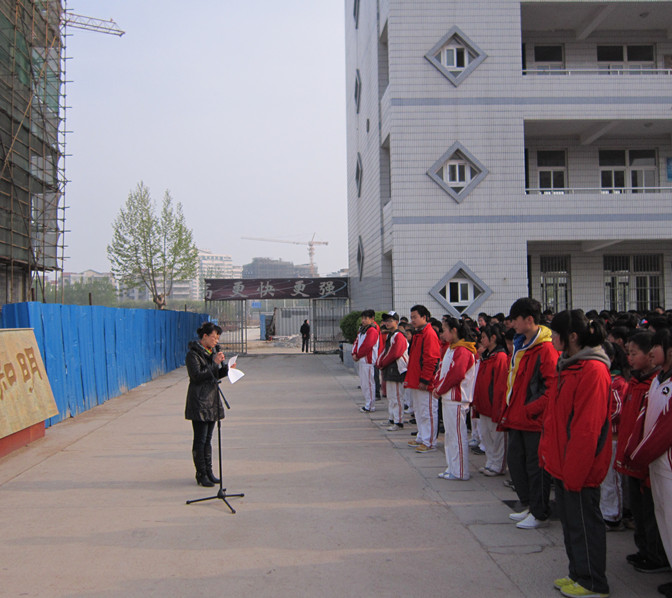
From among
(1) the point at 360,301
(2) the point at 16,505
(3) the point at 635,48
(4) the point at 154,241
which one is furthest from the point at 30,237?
(3) the point at 635,48

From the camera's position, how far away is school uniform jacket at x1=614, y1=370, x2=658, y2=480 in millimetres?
4273

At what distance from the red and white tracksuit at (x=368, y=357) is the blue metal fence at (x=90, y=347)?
5187mm

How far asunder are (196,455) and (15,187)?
1713 cm

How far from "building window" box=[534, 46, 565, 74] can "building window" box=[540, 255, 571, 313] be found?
18.7ft

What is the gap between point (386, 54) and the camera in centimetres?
1947

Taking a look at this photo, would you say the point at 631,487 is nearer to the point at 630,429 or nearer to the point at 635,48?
the point at 630,429

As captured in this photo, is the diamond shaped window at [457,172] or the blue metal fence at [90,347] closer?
the blue metal fence at [90,347]

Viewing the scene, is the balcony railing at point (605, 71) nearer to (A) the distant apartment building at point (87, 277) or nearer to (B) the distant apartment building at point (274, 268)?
(A) the distant apartment building at point (87, 277)

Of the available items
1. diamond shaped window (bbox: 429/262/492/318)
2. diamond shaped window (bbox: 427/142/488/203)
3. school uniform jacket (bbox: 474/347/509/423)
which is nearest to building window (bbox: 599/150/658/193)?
diamond shaped window (bbox: 427/142/488/203)

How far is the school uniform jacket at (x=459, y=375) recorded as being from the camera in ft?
21.9

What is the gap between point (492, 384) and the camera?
6.76 meters

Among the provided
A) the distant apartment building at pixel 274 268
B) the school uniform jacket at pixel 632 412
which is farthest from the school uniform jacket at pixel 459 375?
the distant apartment building at pixel 274 268

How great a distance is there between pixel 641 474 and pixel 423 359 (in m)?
4.13

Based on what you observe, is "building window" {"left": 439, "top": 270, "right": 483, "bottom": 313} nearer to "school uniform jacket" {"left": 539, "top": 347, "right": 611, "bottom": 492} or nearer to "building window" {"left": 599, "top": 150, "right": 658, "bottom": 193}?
"building window" {"left": 599, "top": 150, "right": 658, "bottom": 193}
